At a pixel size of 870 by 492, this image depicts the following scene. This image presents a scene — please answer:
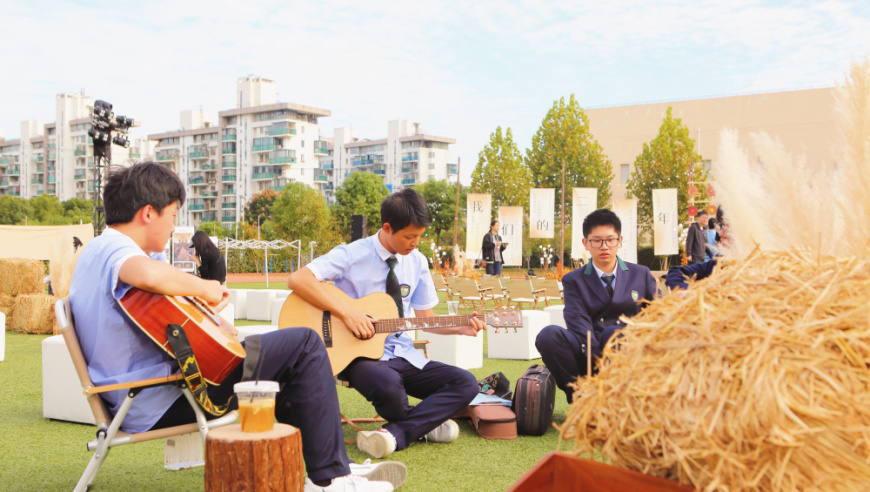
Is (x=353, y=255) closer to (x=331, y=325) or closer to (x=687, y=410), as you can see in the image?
(x=331, y=325)

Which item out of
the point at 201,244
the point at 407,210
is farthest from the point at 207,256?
the point at 407,210

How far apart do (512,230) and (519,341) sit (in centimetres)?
1150

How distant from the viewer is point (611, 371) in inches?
43.8

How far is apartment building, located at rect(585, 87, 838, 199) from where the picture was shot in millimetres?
36938

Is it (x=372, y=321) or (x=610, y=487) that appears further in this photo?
(x=372, y=321)

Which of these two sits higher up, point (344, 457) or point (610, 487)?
point (610, 487)

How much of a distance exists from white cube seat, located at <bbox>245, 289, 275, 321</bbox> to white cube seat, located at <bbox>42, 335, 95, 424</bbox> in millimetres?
6986

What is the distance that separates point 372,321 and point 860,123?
266 centimetres

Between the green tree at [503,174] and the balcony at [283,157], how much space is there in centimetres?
4482

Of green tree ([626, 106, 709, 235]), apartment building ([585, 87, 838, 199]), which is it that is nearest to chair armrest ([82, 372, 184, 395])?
green tree ([626, 106, 709, 235])

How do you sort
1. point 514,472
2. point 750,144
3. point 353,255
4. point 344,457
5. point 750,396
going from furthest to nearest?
point 353,255
point 514,472
point 344,457
point 750,144
point 750,396

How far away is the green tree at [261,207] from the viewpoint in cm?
6412

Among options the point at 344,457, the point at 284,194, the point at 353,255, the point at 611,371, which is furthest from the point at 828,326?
the point at 284,194

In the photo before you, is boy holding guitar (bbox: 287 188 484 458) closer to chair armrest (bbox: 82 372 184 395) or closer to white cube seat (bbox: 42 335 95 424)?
chair armrest (bbox: 82 372 184 395)
